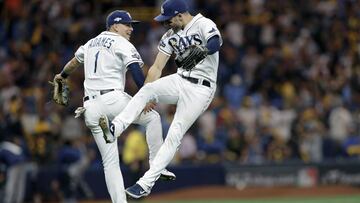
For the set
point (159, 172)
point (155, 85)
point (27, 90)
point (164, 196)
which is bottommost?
point (164, 196)

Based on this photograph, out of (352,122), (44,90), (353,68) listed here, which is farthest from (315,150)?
(44,90)

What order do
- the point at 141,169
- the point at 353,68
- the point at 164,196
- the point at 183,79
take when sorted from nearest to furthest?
the point at 183,79, the point at 141,169, the point at 164,196, the point at 353,68

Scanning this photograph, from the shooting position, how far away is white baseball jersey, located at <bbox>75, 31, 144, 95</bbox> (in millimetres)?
13000

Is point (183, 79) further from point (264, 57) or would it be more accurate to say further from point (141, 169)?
Result: point (264, 57)

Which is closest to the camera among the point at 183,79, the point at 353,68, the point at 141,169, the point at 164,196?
the point at 183,79

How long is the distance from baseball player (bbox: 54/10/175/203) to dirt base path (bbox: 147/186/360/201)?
8553mm

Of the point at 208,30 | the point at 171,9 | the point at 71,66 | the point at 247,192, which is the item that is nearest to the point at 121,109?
the point at 71,66

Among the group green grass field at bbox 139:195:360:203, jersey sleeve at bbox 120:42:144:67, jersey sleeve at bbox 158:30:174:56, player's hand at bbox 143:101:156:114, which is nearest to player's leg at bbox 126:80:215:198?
player's hand at bbox 143:101:156:114

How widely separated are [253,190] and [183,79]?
959cm

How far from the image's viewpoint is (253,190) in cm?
2219

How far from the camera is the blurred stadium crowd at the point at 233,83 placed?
861 inches

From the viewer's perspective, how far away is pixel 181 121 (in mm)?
12758

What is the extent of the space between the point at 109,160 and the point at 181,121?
3.60ft

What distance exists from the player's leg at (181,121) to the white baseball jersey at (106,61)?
0.86 metres
